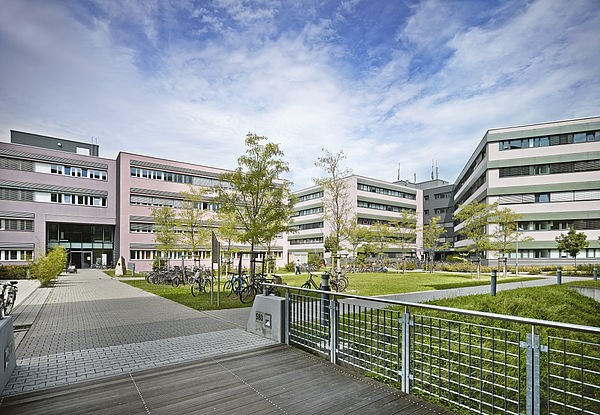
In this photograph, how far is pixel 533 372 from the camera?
3428mm

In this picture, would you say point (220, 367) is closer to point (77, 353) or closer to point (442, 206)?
point (77, 353)

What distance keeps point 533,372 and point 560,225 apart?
49.1 m

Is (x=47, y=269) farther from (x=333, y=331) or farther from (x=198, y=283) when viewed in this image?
(x=333, y=331)

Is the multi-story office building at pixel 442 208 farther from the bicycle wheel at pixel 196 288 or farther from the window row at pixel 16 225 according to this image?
the window row at pixel 16 225

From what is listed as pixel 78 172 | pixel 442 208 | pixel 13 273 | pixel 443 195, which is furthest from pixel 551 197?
pixel 78 172

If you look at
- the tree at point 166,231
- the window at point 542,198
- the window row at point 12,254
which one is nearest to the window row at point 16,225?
the window row at point 12,254

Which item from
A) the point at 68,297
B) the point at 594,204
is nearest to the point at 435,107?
the point at 68,297

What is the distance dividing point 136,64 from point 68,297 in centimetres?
1154

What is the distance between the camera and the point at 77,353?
22.8ft

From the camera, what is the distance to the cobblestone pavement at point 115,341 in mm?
5852

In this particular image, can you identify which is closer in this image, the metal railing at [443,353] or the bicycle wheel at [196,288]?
the metal railing at [443,353]

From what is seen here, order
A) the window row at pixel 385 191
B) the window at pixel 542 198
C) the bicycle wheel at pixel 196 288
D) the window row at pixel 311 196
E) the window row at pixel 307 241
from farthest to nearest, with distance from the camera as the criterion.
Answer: the window row at pixel 311 196 → the window row at pixel 307 241 → the window row at pixel 385 191 → the window at pixel 542 198 → the bicycle wheel at pixel 196 288

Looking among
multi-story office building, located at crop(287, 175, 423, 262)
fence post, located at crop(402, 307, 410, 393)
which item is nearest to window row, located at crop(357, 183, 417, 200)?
multi-story office building, located at crop(287, 175, 423, 262)

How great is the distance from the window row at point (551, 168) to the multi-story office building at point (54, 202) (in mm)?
51297
